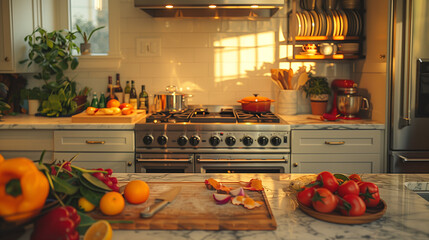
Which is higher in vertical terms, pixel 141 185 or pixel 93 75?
pixel 93 75

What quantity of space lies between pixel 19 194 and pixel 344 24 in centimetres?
340

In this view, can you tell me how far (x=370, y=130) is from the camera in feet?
11.1

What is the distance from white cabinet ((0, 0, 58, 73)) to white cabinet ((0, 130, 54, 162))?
0.58m

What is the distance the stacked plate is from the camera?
3879 mm

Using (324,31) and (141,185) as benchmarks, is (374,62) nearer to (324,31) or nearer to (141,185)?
(324,31)

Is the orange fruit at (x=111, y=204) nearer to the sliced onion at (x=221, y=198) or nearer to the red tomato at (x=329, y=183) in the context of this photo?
the sliced onion at (x=221, y=198)

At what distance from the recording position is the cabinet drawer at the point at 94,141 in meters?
3.38

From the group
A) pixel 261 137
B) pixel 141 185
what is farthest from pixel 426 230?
pixel 261 137

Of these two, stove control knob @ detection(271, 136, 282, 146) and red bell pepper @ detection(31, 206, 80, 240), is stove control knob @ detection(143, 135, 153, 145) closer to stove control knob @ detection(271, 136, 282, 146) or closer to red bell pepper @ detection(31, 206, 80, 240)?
stove control knob @ detection(271, 136, 282, 146)

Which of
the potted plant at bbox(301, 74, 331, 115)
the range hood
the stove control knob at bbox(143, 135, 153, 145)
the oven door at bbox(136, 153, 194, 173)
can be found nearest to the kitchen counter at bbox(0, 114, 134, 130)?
the stove control knob at bbox(143, 135, 153, 145)

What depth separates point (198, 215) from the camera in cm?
142

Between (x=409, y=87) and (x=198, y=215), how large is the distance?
8.13ft

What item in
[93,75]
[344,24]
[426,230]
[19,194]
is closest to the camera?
[19,194]

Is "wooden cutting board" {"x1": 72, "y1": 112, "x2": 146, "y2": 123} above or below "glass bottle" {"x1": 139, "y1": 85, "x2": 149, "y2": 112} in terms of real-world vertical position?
below
